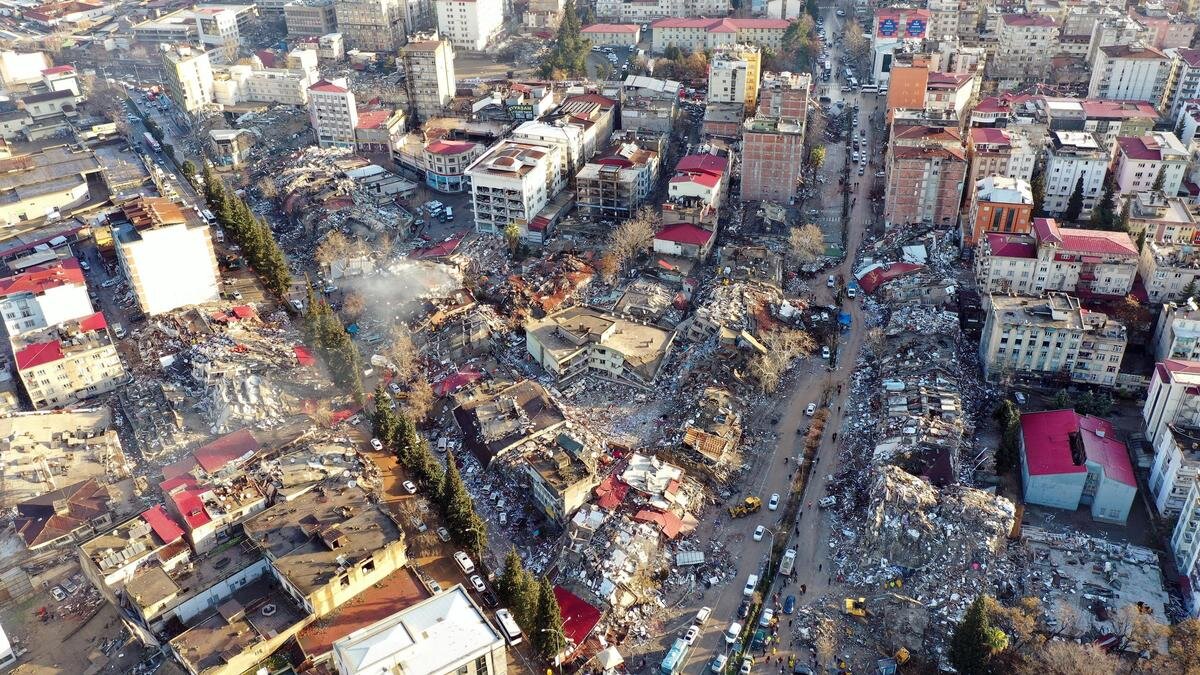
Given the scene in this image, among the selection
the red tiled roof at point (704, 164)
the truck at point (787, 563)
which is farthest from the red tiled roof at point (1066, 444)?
the red tiled roof at point (704, 164)

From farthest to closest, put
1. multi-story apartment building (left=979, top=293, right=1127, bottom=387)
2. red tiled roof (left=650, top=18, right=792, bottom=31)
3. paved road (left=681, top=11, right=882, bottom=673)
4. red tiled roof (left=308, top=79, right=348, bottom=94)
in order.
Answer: red tiled roof (left=650, top=18, right=792, bottom=31) < red tiled roof (left=308, top=79, right=348, bottom=94) < multi-story apartment building (left=979, top=293, right=1127, bottom=387) < paved road (left=681, top=11, right=882, bottom=673)

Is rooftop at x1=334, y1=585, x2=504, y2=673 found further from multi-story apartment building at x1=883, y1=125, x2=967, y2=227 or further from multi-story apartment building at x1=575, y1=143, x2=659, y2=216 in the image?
multi-story apartment building at x1=883, y1=125, x2=967, y2=227

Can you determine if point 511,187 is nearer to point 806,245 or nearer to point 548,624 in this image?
point 806,245

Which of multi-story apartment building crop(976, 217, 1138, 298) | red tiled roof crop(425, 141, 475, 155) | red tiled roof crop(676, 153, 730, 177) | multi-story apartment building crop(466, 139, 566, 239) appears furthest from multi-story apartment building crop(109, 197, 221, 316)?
multi-story apartment building crop(976, 217, 1138, 298)

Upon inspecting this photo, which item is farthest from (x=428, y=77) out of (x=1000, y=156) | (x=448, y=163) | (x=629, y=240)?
(x=1000, y=156)

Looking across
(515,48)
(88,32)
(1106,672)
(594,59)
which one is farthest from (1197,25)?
(88,32)

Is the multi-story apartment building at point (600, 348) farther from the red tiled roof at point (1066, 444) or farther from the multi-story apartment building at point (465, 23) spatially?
the multi-story apartment building at point (465, 23)
